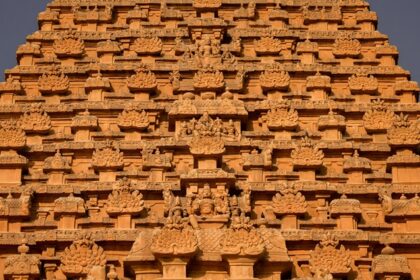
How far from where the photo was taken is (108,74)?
4025 centimetres

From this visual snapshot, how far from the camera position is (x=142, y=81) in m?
39.0

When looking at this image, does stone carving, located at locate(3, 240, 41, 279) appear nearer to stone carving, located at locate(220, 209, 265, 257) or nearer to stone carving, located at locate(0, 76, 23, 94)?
stone carving, located at locate(220, 209, 265, 257)

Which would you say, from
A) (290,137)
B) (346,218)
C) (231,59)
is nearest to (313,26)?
(231,59)

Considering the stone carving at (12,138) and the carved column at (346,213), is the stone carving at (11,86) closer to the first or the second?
the stone carving at (12,138)

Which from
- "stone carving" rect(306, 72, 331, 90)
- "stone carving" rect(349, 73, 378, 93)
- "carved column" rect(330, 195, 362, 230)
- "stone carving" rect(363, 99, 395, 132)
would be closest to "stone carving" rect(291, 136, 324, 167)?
"carved column" rect(330, 195, 362, 230)

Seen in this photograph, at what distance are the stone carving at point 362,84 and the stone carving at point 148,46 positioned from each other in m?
7.46

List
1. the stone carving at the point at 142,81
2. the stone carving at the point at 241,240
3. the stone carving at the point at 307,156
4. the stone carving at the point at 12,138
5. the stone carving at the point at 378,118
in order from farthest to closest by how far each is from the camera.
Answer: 1. the stone carving at the point at 142,81
2. the stone carving at the point at 378,118
3. the stone carving at the point at 12,138
4. the stone carving at the point at 307,156
5. the stone carving at the point at 241,240

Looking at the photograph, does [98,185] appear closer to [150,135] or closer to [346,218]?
[150,135]

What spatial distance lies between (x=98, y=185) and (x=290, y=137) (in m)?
6.85

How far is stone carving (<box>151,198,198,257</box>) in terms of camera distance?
28.8m

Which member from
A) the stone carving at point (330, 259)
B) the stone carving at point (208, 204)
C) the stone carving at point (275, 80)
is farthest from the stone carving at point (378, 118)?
the stone carving at point (208, 204)

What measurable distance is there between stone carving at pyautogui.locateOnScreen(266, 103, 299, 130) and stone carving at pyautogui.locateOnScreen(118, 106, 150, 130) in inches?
166

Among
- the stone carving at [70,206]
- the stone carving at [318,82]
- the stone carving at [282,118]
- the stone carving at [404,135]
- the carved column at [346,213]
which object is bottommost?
the carved column at [346,213]

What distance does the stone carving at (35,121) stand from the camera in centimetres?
3766
